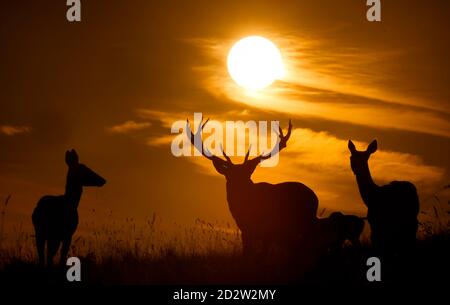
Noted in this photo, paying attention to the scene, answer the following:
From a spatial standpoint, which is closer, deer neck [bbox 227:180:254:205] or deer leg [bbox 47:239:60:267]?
deer leg [bbox 47:239:60:267]

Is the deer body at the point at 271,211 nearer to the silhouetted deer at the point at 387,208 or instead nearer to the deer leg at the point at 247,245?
the deer leg at the point at 247,245

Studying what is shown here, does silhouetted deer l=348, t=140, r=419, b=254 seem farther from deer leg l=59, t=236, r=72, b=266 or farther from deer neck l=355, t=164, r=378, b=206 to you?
deer leg l=59, t=236, r=72, b=266

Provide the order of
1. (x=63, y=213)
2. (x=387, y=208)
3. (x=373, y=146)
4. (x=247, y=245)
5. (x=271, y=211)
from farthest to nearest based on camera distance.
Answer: (x=271, y=211)
(x=373, y=146)
(x=247, y=245)
(x=63, y=213)
(x=387, y=208)

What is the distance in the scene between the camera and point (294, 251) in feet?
41.9

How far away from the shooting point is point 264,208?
1309 centimetres

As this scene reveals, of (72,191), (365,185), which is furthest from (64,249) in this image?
(365,185)

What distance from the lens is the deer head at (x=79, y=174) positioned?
42.7ft

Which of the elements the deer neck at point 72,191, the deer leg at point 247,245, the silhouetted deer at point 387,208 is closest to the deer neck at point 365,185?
the silhouetted deer at point 387,208

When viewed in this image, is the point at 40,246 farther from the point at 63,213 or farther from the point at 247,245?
the point at 247,245

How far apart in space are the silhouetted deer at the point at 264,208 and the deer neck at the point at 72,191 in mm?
2443

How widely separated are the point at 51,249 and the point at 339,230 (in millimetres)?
5141

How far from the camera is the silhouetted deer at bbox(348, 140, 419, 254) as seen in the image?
12.2 meters

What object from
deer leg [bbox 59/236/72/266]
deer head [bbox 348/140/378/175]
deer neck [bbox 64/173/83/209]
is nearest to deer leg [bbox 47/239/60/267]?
deer leg [bbox 59/236/72/266]

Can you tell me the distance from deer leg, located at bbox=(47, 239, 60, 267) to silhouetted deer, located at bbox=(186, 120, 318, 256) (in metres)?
3.07
